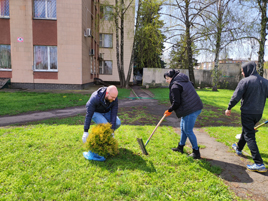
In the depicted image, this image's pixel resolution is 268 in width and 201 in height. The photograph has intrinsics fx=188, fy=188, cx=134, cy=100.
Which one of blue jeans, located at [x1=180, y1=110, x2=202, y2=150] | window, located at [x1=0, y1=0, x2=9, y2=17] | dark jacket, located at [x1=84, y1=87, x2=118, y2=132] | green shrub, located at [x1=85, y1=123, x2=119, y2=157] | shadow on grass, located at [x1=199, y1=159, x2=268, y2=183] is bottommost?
shadow on grass, located at [x1=199, y1=159, x2=268, y2=183]

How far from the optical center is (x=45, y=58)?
14.3 metres

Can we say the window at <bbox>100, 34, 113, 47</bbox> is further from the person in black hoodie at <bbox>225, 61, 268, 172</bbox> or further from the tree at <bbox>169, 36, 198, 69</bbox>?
the person in black hoodie at <bbox>225, 61, 268, 172</bbox>

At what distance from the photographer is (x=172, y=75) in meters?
3.82

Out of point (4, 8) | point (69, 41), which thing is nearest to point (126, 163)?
point (69, 41)

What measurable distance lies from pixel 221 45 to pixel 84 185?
19.1 m

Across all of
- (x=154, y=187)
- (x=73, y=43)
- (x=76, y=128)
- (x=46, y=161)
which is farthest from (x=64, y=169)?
(x=73, y=43)

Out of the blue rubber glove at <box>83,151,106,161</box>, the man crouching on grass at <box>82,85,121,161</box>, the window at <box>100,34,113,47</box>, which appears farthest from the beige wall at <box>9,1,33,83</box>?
the blue rubber glove at <box>83,151,106,161</box>

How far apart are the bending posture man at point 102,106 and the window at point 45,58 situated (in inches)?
474

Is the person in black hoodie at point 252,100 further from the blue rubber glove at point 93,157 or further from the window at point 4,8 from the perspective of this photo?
the window at point 4,8

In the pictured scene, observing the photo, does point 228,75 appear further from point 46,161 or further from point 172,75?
point 46,161

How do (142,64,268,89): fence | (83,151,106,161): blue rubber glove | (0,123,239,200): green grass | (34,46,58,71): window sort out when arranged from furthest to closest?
1. (142,64,268,89): fence
2. (34,46,58,71): window
3. (83,151,106,161): blue rubber glove
4. (0,123,239,200): green grass

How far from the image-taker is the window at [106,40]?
995 inches

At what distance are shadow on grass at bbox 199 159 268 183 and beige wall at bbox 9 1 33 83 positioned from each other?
14.3 m

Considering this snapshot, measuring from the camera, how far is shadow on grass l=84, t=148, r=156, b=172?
328 cm
